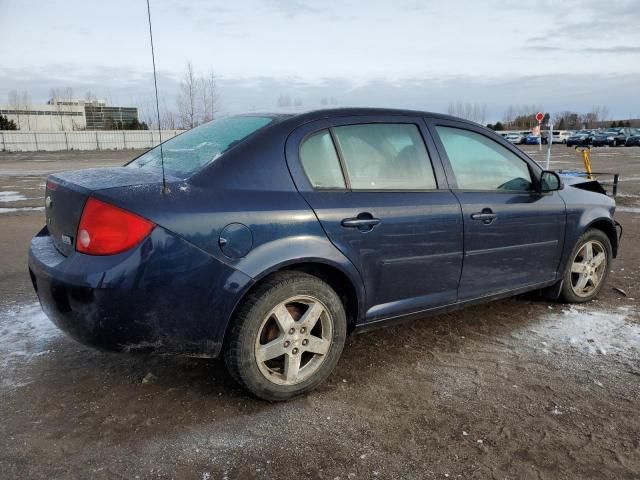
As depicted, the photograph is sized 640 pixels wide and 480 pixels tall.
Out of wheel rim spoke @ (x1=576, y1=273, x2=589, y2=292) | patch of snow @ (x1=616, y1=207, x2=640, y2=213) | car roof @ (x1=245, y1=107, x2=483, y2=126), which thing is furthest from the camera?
patch of snow @ (x1=616, y1=207, x2=640, y2=213)

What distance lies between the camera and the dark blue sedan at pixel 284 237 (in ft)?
8.74

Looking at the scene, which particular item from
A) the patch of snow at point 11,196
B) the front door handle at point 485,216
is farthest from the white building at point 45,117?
the front door handle at point 485,216

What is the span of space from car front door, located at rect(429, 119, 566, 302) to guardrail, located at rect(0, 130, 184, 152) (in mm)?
42785

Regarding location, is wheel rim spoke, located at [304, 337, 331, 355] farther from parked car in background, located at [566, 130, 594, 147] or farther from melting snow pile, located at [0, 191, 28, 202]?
Result: parked car in background, located at [566, 130, 594, 147]

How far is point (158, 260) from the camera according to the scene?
262 centimetres

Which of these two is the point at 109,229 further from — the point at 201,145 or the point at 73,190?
the point at 201,145

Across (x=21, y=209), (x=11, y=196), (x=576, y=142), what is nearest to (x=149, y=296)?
(x=21, y=209)

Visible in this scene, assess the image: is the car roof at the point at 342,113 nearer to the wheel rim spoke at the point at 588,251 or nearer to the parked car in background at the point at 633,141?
the wheel rim spoke at the point at 588,251

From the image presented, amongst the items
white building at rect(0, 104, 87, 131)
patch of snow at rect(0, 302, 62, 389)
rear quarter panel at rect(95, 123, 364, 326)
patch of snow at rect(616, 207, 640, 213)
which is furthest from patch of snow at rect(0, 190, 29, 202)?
white building at rect(0, 104, 87, 131)

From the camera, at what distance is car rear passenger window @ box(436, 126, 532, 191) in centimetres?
376

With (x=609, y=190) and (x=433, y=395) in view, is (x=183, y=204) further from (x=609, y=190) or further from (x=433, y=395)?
(x=609, y=190)

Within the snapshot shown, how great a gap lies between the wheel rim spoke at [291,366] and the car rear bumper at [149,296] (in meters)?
0.41

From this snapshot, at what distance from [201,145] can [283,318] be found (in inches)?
46.8

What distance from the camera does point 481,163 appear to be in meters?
3.93
